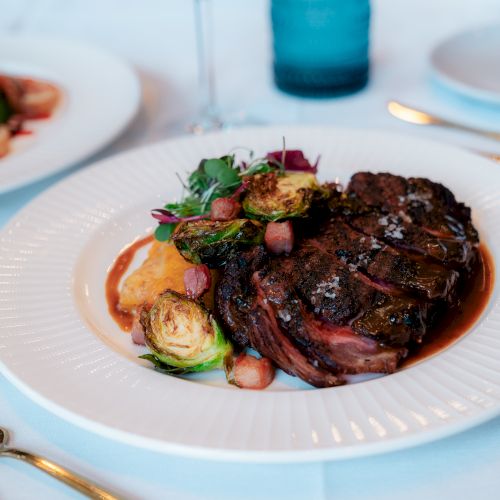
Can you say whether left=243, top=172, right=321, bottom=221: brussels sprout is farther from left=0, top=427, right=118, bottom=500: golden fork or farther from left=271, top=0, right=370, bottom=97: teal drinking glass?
left=271, top=0, right=370, bottom=97: teal drinking glass

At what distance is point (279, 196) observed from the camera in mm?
2965

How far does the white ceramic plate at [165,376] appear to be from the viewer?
199 centimetres

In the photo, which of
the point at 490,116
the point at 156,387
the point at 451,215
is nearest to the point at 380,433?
the point at 156,387

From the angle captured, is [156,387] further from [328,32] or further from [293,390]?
[328,32]

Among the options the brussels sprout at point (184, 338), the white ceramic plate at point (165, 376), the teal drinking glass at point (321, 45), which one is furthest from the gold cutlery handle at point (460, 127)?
the brussels sprout at point (184, 338)

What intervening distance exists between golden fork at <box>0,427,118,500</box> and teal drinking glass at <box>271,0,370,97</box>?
333 cm

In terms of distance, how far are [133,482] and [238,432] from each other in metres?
0.40

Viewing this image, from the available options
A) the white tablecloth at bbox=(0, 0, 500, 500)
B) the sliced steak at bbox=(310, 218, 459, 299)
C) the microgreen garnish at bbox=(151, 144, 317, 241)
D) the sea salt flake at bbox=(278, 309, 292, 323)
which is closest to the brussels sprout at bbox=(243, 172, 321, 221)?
the microgreen garnish at bbox=(151, 144, 317, 241)

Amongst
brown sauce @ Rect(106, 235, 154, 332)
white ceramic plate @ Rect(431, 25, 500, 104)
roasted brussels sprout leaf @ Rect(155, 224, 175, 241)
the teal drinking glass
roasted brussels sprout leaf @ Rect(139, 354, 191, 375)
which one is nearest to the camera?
roasted brussels sprout leaf @ Rect(139, 354, 191, 375)

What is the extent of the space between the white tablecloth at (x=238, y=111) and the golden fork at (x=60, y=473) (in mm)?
32

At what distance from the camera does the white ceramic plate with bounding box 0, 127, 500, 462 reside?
78.5 inches

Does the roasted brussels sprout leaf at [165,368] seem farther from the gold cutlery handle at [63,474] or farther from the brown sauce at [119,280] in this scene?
the gold cutlery handle at [63,474]

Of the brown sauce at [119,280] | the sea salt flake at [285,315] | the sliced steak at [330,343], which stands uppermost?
the sea salt flake at [285,315]

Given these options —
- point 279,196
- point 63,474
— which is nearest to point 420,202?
point 279,196
